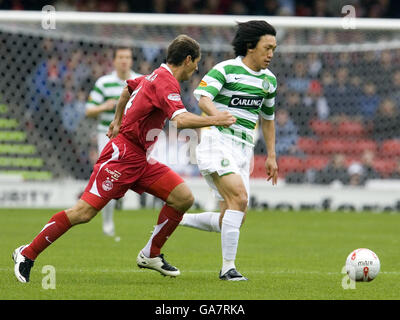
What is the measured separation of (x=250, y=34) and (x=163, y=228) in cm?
183

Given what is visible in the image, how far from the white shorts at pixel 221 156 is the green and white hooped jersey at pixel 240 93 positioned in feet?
0.23

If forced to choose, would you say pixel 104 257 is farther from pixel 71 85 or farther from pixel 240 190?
pixel 71 85

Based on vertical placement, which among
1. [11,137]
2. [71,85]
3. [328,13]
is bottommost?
[11,137]

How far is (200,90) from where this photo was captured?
7.04 m

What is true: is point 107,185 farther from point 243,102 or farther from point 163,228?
point 243,102

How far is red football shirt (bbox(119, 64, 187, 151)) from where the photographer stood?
6570 millimetres

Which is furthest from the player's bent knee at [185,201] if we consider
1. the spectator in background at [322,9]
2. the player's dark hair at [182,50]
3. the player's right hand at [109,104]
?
the spectator in background at [322,9]

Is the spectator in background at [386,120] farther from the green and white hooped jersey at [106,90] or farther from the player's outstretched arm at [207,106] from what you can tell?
the player's outstretched arm at [207,106]

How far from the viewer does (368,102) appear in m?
18.0

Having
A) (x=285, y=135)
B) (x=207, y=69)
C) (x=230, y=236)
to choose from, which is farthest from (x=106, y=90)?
(x=285, y=135)

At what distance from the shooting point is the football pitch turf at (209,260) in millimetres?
6047

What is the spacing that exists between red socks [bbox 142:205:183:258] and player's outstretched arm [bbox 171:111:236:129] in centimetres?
107

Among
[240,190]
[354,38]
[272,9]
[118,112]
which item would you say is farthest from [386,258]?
[272,9]

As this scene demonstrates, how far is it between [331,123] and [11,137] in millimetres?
6714
